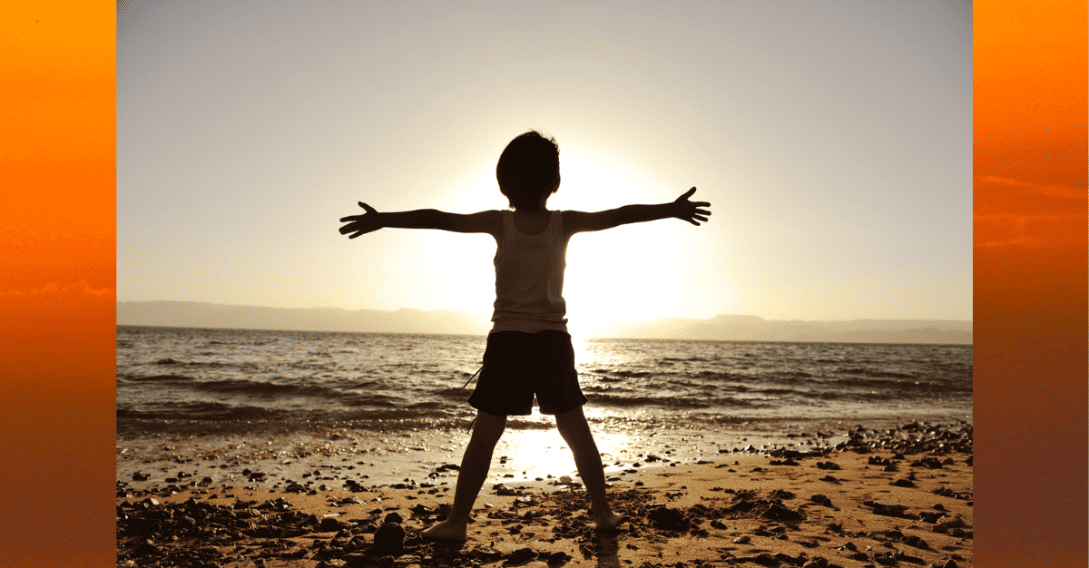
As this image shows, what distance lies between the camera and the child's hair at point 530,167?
9.67 ft

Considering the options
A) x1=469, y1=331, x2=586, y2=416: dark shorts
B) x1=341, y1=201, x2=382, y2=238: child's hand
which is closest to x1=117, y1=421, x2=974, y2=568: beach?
x1=469, y1=331, x2=586, y2=416: dark shorts

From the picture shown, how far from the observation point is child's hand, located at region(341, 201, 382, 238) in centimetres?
270

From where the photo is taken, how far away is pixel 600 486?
3115 mm

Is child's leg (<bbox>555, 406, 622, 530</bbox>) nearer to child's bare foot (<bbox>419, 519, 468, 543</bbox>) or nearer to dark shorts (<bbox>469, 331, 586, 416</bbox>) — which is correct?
dark shorts (<bbox>469, 331, 586, 416</bbox>)

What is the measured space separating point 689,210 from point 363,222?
5.22 ft

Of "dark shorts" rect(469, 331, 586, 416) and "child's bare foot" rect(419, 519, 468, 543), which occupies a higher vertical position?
"dark shorts" rect(469, 331, 586, 416)

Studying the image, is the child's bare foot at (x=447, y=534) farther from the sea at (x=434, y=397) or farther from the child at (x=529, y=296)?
the sea at (x=434, y=397)

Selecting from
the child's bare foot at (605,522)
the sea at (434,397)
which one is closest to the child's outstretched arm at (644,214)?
the child's bare foot at (605,522)

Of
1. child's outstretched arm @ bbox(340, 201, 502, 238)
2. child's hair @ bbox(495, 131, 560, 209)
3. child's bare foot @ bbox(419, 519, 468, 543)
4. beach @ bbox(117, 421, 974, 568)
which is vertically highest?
child's hair @ bbox(495, 131, 560, 209)

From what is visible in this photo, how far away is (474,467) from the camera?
9.67 ft

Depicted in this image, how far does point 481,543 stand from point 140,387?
16140mm

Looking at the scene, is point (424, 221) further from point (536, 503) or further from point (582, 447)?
point (536, 503)

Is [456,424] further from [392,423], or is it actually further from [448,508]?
[448,508]

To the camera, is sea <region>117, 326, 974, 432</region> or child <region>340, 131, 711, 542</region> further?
sea <region>117, 326, 974, 432</region>
